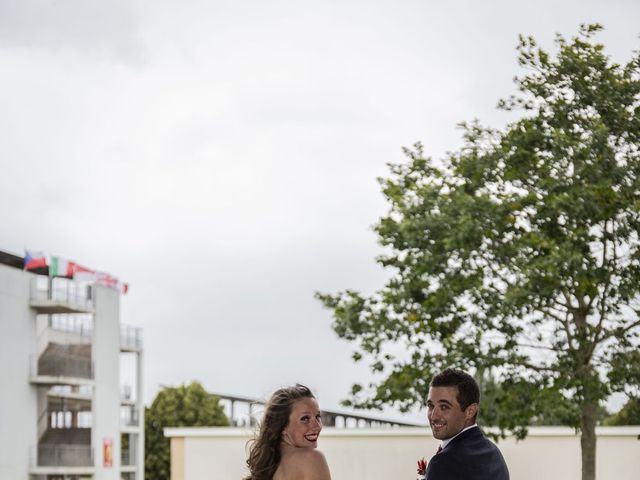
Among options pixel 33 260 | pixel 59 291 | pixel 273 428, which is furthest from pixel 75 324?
pixel 273 428

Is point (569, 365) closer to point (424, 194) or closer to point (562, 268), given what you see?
point (562, 268)

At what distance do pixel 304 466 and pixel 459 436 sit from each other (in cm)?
71

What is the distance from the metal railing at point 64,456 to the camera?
2534 inches

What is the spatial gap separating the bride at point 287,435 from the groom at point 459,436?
535 mm

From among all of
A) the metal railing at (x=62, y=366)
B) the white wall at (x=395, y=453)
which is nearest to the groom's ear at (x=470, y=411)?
the white wall at (x=395, y=453)

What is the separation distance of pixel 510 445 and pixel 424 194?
26.0 ft

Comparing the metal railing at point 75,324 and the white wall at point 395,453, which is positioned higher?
the metal railing at point 75,324

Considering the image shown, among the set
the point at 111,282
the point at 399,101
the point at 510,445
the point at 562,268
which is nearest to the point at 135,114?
the point at 111,282

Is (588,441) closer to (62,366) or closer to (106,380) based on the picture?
(62,366)

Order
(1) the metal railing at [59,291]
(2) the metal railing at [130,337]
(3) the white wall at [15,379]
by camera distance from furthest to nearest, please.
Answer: (2) the metal railing at [130,337]
(1) the metal railing at [59,291]
(3) the white wall at [15,379]

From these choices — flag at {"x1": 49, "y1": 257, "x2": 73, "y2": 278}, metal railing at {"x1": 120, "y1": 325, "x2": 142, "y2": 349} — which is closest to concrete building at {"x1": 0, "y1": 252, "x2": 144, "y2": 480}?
metal railing at {"x1": 120, "y1": 325, "x2": 142, "y2": 349}

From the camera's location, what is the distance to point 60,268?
233ft

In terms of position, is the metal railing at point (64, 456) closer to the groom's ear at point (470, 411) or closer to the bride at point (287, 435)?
the bride at point (287, 435)

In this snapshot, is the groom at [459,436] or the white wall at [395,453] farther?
the white wall at [395,453]
